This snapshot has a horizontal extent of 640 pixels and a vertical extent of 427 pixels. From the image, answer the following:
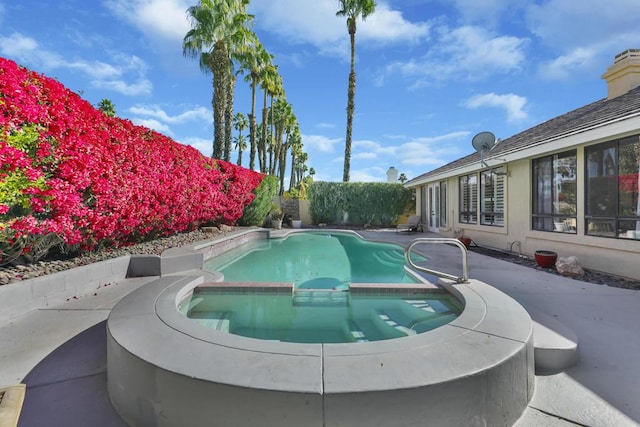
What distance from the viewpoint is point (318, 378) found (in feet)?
6.62

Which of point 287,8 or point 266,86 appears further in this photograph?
point 266,86

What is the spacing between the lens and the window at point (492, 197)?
10836mm

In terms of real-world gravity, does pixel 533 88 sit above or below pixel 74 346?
above

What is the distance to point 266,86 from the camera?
26781mm

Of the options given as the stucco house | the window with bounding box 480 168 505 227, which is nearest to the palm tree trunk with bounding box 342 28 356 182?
the stucco house

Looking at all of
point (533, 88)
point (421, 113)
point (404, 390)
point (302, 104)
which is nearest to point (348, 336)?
point (404, 390)

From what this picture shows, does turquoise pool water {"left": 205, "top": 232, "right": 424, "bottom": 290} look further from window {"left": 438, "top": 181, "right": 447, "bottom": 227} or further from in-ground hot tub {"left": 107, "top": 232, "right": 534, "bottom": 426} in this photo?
window {"left": 438, "top": 181, "right": 447, "bottom": 227}

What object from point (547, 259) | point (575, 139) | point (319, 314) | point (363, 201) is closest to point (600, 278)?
point (547, 259)

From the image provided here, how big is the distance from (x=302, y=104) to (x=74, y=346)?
37457 millimetres

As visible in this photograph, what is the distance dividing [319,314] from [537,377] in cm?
261

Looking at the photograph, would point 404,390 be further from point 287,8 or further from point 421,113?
point 421,113

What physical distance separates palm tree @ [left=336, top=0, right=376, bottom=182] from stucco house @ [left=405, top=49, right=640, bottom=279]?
12.2 m

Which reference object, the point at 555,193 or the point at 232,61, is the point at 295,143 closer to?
the point at 232,61

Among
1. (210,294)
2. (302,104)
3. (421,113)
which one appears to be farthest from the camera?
(302,104)
